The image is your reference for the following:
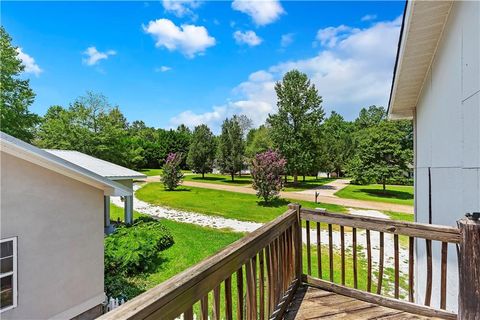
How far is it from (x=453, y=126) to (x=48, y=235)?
6111mm

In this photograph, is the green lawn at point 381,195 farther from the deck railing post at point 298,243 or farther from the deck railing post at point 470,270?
the deck railing post at point 470,270

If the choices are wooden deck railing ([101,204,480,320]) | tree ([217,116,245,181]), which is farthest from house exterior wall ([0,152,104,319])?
tree ([217,116,245,181])

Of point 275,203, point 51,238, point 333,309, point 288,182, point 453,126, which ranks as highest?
point 453,126

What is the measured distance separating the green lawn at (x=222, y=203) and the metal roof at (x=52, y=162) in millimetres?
8883

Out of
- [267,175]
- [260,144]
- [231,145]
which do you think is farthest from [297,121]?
[267,175]

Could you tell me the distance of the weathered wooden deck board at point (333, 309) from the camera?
2.52 meters

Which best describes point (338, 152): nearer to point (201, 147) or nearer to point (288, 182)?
point (288, 182)

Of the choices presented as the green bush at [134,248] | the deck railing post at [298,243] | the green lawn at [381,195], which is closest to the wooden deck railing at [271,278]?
the deck railing post at [298,243]

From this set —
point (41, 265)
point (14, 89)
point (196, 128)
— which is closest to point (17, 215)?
point (41, 265)

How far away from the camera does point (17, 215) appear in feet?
14.1

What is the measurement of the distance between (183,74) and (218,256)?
1656 cm

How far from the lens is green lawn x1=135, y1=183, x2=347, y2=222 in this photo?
15.0m

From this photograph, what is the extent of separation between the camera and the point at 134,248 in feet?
28.6

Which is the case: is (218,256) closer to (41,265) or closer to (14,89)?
(41,265)
